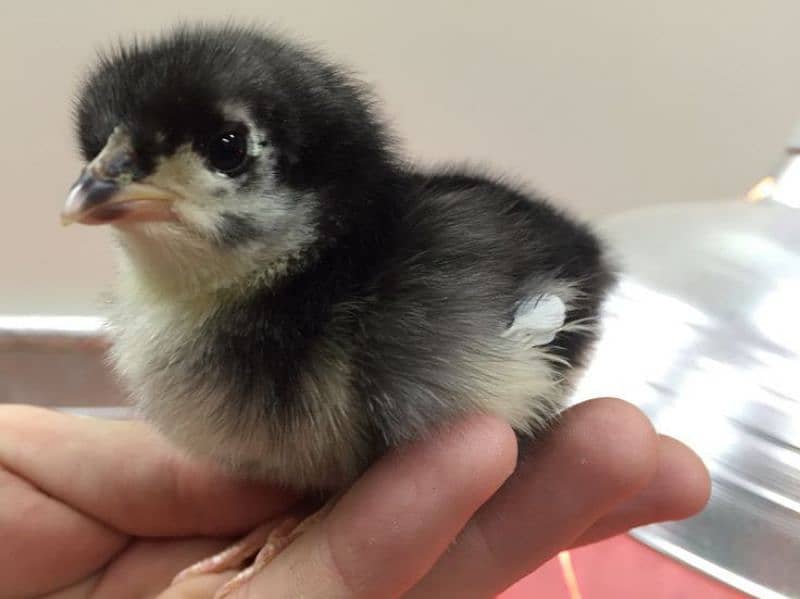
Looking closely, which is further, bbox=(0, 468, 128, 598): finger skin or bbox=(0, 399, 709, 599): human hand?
bbox=(0, 468, 128, 598): finger skin

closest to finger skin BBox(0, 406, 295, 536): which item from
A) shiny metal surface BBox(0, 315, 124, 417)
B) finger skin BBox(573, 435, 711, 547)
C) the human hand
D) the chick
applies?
the human hand

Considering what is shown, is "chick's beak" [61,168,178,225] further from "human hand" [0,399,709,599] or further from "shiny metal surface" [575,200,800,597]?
"shiny metal surface" [575,200,800,597]

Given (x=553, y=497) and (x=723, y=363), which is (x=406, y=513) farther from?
(x=723, y=363)

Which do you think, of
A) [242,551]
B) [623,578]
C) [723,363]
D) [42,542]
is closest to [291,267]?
[242,551]

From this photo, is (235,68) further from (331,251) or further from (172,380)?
(172,380)

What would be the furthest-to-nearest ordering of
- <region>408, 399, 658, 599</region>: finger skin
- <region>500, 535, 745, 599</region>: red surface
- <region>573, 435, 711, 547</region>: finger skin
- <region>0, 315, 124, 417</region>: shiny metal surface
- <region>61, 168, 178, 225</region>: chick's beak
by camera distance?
<region>0, 315, 124, 417</region>: shiny metal surface, <region>500, 535, 745, 599</region>: red surface, <region>573, 435, 711, 547</region>: finger skin, <region>408, 399, 658, 599</region>: finger skin, <region>61, 168, 178, 225</region>: chick's beak

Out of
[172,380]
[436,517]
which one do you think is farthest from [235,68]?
[436,517]

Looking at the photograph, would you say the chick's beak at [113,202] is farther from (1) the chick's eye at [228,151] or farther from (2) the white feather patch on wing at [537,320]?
(2) the white feather patch on wing at [537,320]
